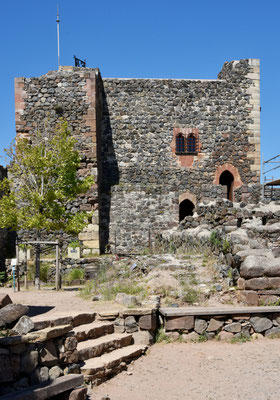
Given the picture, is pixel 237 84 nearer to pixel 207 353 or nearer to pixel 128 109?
pixel 128 109

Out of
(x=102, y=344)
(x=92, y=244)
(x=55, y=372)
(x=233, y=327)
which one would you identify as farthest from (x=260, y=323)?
(x=92, y=244)

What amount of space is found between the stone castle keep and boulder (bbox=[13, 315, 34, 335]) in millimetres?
11710

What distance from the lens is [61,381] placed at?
527 cm

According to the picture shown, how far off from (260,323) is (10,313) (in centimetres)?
458

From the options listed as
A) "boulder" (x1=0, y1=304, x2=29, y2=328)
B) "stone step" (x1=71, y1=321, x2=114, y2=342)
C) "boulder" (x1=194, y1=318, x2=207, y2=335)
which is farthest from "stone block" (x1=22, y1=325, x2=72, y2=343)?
"boulder" (x1=194, y1=318, x2=207, y2=335)

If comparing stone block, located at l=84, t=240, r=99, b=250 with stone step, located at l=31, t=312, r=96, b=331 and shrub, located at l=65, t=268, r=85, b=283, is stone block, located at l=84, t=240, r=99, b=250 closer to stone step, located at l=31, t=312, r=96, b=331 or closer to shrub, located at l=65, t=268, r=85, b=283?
shrub, located at l=65, t=268, r=85, b=283

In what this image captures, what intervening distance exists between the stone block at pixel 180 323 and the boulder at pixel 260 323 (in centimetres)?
115

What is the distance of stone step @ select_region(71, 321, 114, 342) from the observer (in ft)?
22.2

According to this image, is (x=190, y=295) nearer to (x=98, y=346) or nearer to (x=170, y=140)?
(x=98, y=346)

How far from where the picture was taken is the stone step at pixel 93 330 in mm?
6754

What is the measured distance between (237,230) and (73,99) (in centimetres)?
855

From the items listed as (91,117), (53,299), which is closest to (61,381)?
(53,299)

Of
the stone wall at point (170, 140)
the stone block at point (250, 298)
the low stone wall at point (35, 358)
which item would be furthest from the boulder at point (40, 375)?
the stone wall at point (170, 140)

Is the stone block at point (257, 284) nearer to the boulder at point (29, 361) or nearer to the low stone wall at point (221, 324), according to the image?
the low stone wall at point (221, 324)
